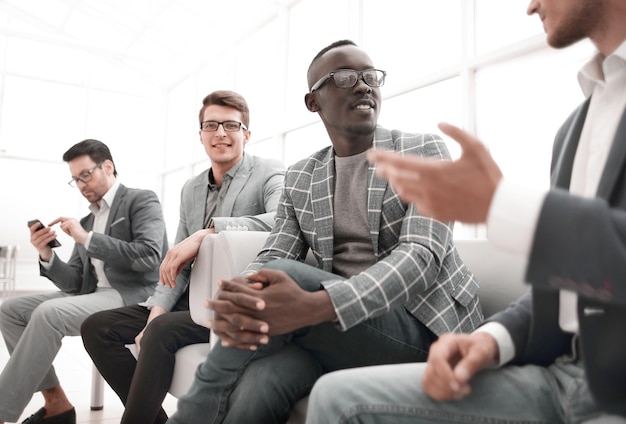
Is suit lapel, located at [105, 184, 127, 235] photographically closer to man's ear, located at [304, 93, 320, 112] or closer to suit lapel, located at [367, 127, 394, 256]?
man's ear, located at [304, 93, 320, 112]

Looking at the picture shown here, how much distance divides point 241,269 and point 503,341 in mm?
901

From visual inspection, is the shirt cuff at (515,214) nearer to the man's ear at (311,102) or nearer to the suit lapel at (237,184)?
the man's ear at (311,102)

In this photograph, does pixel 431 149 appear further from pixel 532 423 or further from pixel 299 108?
pixel 299 108

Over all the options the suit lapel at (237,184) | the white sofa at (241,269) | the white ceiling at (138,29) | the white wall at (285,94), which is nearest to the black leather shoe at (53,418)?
the white sofa at (241,269)

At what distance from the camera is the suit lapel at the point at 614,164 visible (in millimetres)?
712

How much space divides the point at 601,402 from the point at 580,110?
21.7 inches

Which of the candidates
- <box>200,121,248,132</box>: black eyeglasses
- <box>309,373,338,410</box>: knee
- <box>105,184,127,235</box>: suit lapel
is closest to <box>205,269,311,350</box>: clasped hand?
<box>309,373,338,410</box>: knee

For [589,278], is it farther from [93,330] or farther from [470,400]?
[93,330]

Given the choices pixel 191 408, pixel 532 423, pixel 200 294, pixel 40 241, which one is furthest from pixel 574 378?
pixel 40 241

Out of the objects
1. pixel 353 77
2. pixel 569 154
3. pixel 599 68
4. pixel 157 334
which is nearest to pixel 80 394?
pixel 157 334

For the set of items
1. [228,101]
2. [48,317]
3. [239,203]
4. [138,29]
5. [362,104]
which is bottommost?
[48,317]

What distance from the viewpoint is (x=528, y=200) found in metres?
0.60

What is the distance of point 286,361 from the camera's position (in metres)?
1.18

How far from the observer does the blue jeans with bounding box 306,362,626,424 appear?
752 mm
